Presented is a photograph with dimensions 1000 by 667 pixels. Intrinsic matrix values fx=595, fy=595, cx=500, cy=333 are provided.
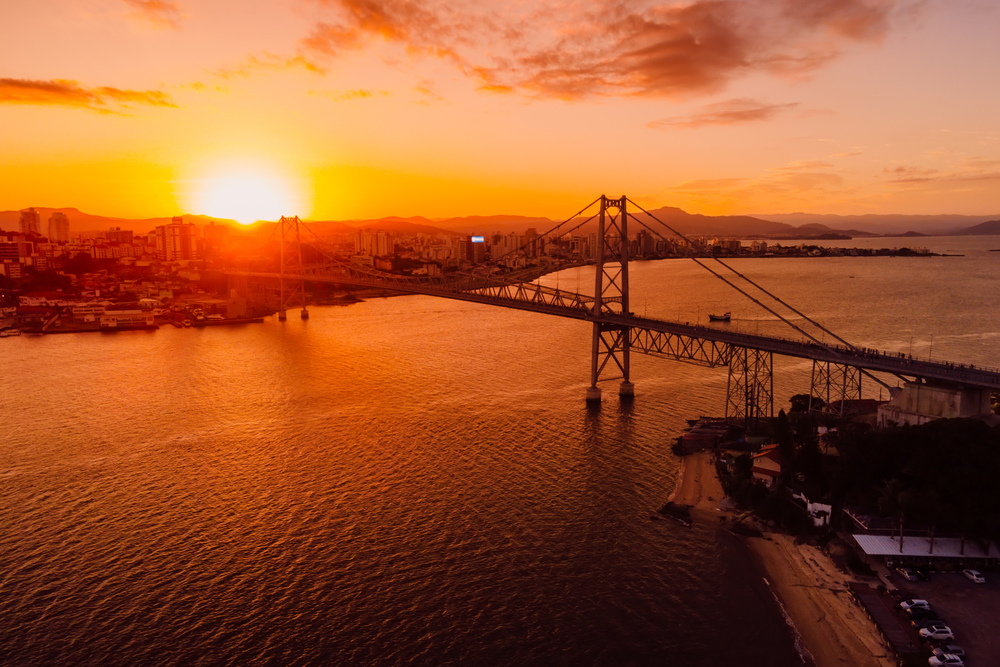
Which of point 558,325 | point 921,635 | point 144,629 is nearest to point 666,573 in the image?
point 921,635

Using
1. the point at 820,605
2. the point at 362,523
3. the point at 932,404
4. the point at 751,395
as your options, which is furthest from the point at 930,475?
the point at 362,523

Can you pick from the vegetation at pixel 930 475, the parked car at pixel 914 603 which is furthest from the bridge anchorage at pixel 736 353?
the parked car at pixel 914 603

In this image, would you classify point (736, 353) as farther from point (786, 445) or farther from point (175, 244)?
point (175, 244)

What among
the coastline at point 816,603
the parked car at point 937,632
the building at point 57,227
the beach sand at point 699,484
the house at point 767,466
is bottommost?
the coastline at point 816,603

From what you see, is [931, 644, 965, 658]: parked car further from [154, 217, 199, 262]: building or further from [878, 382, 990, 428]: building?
[154, 217, 199, 262]: building

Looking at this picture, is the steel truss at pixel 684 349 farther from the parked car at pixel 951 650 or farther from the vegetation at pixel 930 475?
the parked car at pixel 951 650
